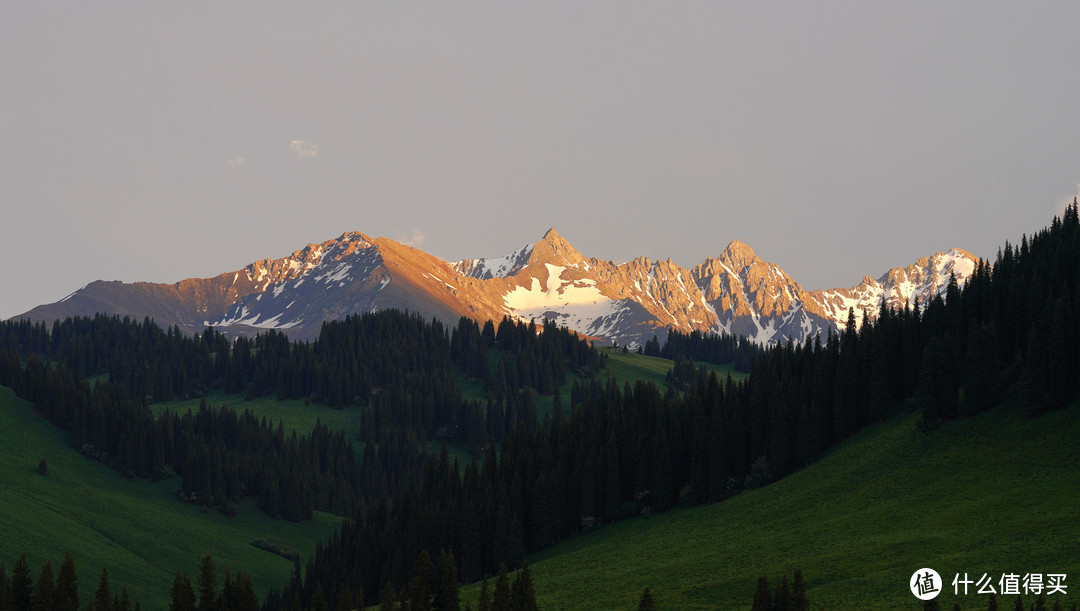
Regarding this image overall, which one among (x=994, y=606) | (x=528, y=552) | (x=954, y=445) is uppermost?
(x=954, y=445)

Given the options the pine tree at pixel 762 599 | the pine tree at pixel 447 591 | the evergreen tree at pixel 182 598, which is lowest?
the evergreen tree at pixel 182 598

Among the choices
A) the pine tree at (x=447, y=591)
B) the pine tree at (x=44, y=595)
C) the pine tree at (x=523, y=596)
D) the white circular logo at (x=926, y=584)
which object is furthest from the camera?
the pine tree at (x=44, y=595)

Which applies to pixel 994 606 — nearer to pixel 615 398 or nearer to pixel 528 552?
pixel 528 552

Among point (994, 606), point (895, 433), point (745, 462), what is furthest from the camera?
point (745, 462)

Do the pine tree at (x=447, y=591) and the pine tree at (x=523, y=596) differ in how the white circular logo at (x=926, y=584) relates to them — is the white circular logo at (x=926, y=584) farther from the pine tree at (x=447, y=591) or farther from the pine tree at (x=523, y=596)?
the pine tree at (x=447, y=591)

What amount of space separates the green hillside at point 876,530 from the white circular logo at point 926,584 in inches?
29.1

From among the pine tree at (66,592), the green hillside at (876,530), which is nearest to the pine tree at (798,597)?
the green hillside at (876,530)

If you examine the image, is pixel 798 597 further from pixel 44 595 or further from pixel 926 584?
pixel 44 595

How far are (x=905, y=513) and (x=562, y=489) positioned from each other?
2473 inches

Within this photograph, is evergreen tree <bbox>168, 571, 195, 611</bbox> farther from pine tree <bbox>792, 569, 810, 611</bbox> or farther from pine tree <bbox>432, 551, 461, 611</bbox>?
pine tree <bbox>792, 569, 810, 611</bbox>

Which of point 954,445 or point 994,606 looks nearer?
point 994,606

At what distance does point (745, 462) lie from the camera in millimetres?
153125

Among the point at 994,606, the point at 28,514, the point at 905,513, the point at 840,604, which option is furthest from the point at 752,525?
the point at 28,514

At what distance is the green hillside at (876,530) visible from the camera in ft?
282
